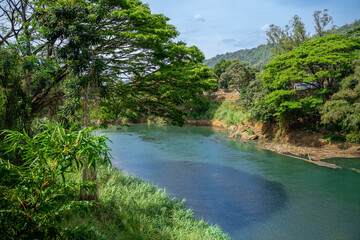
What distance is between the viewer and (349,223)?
9.36 meters

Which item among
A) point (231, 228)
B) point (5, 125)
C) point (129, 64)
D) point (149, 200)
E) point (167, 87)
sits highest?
point (129, 64)

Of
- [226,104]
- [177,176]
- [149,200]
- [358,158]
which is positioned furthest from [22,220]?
[226,104]

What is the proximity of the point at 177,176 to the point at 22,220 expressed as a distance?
11.9m

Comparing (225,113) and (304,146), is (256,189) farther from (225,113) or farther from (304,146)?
(225,113)

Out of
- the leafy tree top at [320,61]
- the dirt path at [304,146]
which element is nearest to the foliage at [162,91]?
the dirt path at [304,146]

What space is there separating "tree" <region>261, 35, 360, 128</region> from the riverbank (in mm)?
1683

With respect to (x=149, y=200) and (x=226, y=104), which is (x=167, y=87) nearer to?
(x=149, y=200)

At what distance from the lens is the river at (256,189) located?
914 centimetres

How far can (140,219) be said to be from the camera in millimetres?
6965

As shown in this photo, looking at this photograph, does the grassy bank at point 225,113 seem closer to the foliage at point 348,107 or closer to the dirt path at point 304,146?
the dirt path at point 304,146

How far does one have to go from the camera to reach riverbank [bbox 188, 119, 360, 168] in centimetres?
1845

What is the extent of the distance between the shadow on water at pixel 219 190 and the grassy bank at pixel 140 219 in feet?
5.02

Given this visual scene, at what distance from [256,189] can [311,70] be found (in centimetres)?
1388

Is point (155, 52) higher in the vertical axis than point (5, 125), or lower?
higher
